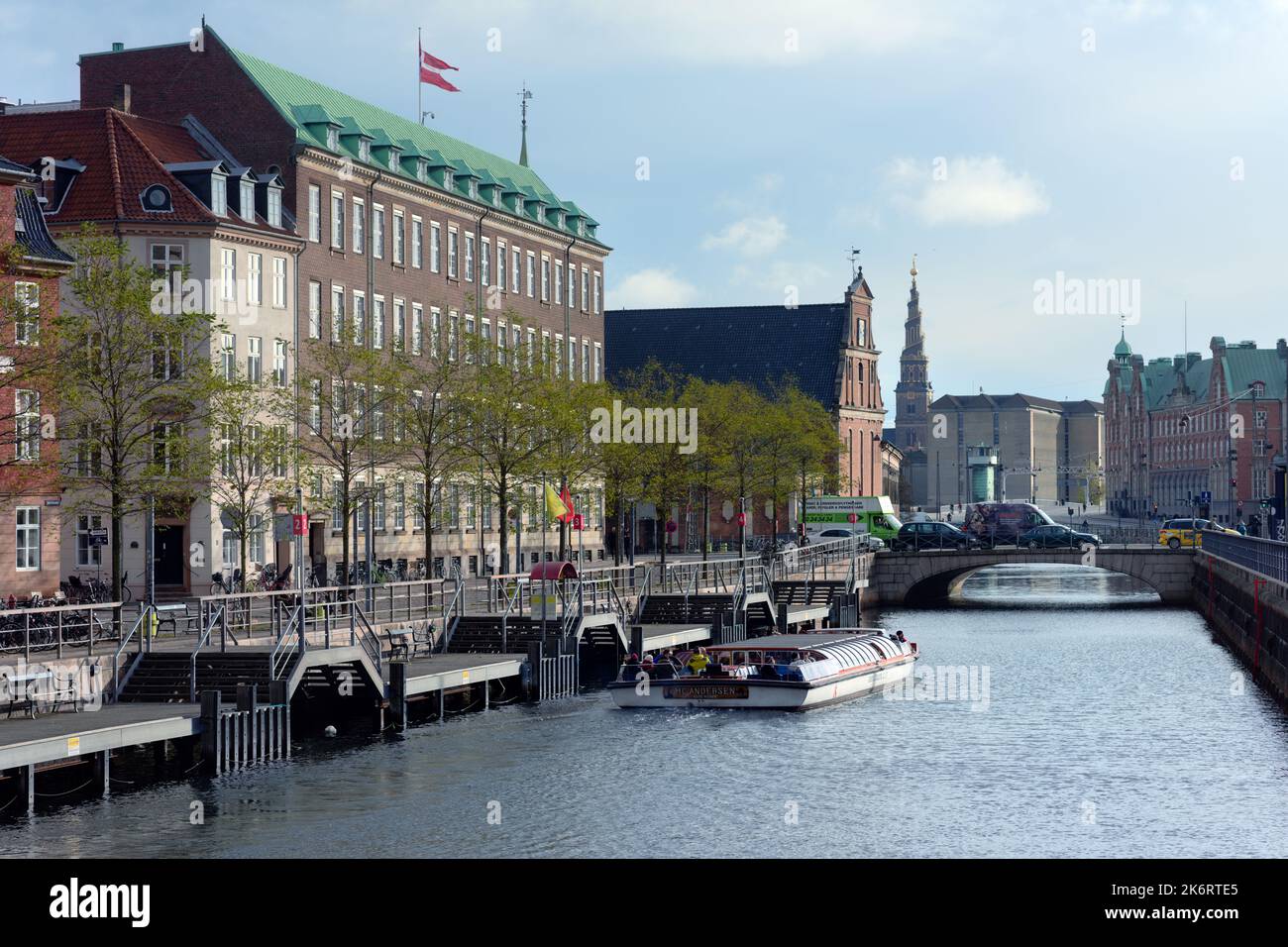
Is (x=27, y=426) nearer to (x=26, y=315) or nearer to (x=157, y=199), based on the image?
(x=26, y=315)

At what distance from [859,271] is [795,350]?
311 inches

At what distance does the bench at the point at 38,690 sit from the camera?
36.8 meters

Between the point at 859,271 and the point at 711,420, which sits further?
the point at 859,271

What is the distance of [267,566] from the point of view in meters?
67.4

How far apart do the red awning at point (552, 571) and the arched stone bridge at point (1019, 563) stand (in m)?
48.0

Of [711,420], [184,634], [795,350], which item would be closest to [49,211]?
[184,634]

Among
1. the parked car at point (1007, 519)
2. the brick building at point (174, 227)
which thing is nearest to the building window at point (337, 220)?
the brick building at point (174, 227)

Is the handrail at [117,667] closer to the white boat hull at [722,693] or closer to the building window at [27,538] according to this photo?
the white boat hull at [722,693]

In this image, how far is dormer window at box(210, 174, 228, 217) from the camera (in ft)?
236

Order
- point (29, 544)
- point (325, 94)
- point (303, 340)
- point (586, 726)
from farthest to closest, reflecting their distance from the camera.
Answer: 1. point (325, 94)
2. point (303, 340)
3. point (29, 544)
4. point (586, 726)

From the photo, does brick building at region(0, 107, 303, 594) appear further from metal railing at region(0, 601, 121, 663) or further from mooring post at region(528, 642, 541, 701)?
metal railing at region(0, 601, 121, 663)

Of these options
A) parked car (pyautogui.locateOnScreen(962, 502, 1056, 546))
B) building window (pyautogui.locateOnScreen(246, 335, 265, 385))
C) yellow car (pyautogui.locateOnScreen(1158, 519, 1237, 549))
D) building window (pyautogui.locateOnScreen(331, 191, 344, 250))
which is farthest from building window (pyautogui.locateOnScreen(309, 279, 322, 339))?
parked car (pyautogui.locateOnScreen(962, 502, 1056, 546))

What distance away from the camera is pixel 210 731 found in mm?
37406
